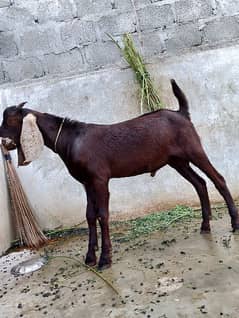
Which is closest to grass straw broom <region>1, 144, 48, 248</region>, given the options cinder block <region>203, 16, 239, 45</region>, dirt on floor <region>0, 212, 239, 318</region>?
dirt on floor <region>0, 212, 239, 318</region>

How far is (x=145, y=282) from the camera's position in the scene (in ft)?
8.24

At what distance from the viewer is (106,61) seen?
13.0 feet

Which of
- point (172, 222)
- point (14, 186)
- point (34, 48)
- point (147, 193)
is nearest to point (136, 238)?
point (172, 222)

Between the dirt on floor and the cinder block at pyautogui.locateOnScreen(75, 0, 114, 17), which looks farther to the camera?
the cinder block at pyautogui.locateOnScreen(75, 0, 114, 17)

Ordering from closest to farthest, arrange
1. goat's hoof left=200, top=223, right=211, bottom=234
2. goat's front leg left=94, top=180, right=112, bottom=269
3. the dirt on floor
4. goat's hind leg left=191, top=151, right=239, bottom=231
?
1. the dirt on floor
2. goat's front leg left=94, top=180, right=112, bottom=269
3. goat's hind leg left=191, top=151, right=239, bottom=231
4. goat's hoof left=200, top=223, right=211, bottom=234

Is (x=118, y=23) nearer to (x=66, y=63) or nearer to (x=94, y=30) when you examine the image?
(x=94, y=30)

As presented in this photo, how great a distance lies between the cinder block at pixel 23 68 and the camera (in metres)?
3.98

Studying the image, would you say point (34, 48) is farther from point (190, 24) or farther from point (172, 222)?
point (172, 222)

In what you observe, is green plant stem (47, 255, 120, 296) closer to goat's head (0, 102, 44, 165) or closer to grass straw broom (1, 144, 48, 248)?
grass straw broom (1, 144, 48, 248)

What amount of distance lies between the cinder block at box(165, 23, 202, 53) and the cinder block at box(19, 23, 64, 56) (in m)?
0.96

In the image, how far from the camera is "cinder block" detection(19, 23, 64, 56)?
396cm

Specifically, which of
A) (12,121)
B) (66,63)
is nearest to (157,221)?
(12,121)

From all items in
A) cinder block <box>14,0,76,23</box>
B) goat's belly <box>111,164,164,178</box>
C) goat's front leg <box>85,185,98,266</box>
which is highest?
cinder block <box>14,0,76,23</box>

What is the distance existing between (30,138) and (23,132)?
0.06 m
